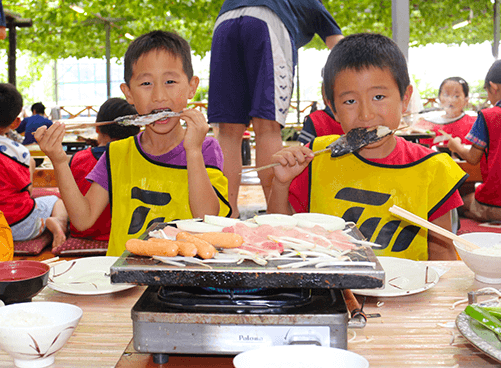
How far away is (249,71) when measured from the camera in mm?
3012

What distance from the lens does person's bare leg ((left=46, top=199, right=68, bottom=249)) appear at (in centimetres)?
349

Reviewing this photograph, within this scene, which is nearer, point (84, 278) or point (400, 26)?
point (84, 278)

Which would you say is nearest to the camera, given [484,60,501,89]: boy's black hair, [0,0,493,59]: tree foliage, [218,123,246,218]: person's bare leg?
[218,123,246,218]: person's bare leg

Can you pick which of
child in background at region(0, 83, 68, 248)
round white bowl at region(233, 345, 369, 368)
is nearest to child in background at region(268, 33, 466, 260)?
round white bowl at region(233, 345, 369, 368)

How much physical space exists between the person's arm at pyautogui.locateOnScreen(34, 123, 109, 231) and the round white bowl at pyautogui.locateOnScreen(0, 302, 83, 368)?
3.39 ft

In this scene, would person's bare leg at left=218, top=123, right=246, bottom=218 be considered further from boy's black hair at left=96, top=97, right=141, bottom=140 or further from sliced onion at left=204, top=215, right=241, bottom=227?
sliced onion at left=204, top=215, right=241, bottom=227

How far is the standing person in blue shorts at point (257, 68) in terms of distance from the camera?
2893mm

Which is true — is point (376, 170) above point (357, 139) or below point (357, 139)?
below

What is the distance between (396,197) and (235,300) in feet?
3.91

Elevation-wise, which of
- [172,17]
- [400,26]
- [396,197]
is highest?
[172,17]

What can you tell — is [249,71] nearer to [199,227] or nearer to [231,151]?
[231,151]

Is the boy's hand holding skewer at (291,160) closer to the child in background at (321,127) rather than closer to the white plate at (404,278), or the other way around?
the white plate at (404,278)

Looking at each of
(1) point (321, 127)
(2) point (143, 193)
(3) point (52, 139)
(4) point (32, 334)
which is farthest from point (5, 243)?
(1) point (321, 127)

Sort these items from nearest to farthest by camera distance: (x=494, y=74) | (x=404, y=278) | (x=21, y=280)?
1. (x=21, y=280)
2. (x=404, y=278)
3. (x=494, y=74)
